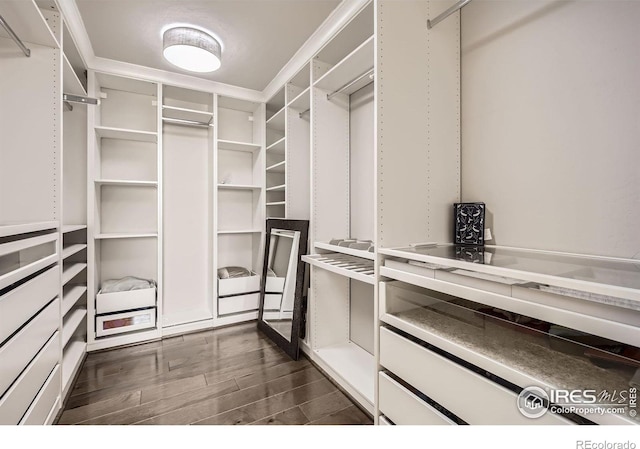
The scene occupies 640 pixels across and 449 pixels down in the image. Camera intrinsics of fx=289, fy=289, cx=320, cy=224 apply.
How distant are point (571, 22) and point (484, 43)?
0.40m

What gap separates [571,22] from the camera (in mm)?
1252

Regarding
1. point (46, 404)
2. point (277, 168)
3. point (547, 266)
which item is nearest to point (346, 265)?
point (547, 266)

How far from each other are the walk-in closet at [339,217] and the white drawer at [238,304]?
0.03 meters

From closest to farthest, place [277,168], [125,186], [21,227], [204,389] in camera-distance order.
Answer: [21,227] < [204,389] < [125,186] < [277,168]

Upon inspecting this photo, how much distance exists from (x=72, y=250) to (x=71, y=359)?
825mm

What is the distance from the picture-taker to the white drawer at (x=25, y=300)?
3.67 feet

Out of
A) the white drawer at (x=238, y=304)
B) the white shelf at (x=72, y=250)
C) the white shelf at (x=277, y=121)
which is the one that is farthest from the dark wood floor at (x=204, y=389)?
the white shelf at (x=277, y=121)

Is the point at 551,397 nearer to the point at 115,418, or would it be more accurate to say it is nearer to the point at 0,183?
the point at 115,418

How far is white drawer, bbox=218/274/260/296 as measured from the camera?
3.06 meters

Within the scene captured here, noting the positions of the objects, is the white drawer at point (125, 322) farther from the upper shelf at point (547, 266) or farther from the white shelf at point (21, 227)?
the upper shelf at point (547, 266)

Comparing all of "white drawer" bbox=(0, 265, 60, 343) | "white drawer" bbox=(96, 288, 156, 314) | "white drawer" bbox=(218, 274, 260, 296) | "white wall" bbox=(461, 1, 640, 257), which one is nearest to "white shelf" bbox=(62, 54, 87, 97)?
"white drawer" bbox=(0, 265, 60, 343)

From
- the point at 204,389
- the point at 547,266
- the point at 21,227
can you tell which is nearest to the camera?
the point at 547,266

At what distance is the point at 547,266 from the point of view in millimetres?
1039

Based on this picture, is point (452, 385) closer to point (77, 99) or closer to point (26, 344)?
point (26, 344)
